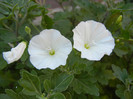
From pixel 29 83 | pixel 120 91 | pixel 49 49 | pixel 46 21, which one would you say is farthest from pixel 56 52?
pixel 120 91

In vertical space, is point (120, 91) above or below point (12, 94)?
below

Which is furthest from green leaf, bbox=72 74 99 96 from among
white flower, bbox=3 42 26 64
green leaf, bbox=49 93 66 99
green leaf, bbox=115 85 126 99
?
white flower, bbox=3 42 26 64

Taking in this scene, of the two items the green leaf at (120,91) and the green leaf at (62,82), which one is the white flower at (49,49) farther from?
the green leaf at (120,91)

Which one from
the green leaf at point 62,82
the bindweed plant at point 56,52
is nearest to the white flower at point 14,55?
the bindweed plant at point 56,52

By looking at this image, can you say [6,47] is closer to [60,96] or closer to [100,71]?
[60,96]

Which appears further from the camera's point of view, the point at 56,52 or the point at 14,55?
the point at 56,52

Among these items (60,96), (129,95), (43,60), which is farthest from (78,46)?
(129,95)

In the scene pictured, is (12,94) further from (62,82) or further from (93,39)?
(93,39)
